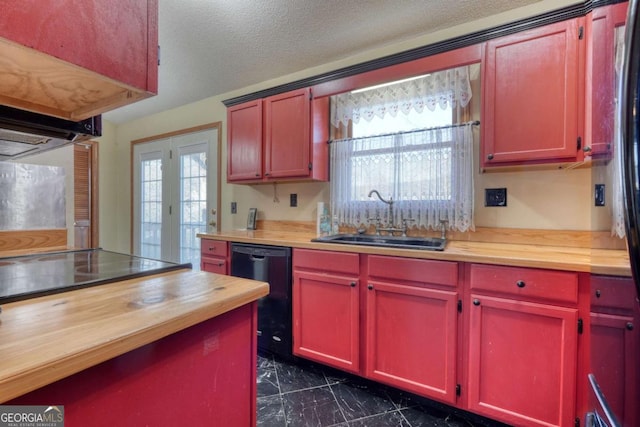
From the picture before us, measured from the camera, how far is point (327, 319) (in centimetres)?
185

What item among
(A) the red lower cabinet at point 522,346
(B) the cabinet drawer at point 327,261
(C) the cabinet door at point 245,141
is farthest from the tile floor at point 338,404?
(C) the cabinet door at point 245,141

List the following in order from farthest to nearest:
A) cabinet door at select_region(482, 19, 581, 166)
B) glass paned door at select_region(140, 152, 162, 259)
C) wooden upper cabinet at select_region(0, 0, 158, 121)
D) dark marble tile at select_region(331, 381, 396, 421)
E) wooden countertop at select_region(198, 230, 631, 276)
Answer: glass paned door at select_region(140, 152, 162, 259), dark marble tile at select_region(331, 381, 396, 421), cabinet door at select_region(482, 19, 581, 166), wooden countertop at select_region(198, 230, 631, 276), wooden upper cabinet at select_region(0, 0, 158, 121)

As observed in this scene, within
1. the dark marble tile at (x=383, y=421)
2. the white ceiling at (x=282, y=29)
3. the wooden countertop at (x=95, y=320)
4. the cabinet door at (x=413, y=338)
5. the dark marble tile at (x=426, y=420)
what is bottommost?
the dark marble tile at (x=426, y=420)

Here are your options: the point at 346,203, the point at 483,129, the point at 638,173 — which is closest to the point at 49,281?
the point at 638,173

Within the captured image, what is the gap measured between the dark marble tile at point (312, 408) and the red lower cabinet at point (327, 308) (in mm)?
181

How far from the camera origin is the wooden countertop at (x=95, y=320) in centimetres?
44

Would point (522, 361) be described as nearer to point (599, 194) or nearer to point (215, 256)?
point (599, 194)

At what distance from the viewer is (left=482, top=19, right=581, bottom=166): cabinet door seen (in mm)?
1442

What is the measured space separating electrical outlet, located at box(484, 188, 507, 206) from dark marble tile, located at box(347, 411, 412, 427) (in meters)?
1.36

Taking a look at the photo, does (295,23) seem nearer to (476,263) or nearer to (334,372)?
(476,263)

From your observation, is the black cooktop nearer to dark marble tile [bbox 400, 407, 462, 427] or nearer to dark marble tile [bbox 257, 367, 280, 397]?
dark marble tile [bbox 257, 367, 280, 397]

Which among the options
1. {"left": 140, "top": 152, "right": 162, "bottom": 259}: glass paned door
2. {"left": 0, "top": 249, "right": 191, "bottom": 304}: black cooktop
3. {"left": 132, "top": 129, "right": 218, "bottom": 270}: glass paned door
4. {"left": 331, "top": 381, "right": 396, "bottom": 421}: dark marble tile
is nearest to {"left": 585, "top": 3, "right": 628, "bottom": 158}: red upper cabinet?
{"left": 0, "top": 249, "right": 191, "bottom": 304}: black cooktop

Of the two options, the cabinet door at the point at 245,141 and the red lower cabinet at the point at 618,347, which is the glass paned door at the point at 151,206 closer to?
the cabinet door at the point at 245,141

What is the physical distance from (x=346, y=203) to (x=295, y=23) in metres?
1.31
